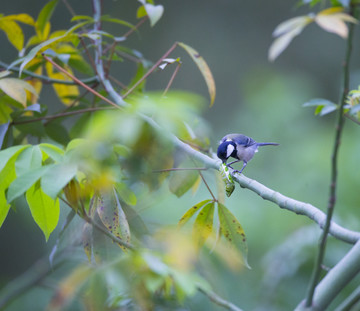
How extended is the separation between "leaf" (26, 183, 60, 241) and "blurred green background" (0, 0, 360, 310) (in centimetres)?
21

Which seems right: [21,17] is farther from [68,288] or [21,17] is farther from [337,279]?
[337,279]

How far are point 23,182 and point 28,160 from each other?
0.10 meters

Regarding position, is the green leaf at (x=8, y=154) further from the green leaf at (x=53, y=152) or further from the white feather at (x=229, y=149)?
the white feather at (x=229, y=149)

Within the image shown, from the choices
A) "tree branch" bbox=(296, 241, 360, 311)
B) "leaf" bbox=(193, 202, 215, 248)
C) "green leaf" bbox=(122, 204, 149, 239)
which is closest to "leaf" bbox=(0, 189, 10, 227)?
"green leaf" bbox=(122, 204, 149, 239)

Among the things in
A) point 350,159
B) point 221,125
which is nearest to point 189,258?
point 350,159

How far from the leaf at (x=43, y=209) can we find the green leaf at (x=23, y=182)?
130mm

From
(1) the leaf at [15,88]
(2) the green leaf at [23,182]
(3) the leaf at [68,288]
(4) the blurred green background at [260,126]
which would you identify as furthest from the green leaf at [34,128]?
(3) the leaf at [68,288]

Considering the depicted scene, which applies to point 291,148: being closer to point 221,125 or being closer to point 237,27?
point 221,125

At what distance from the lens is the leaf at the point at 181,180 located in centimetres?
95

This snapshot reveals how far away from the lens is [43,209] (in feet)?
2.46

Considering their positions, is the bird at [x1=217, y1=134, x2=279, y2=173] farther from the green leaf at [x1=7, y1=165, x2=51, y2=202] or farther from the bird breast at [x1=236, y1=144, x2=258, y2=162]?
the green leaf at [x1=7, y1=165, x2=51, y2=202]

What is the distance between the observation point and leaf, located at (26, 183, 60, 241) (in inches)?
29.1

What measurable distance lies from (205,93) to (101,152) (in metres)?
3.36

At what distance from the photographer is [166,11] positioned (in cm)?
390
